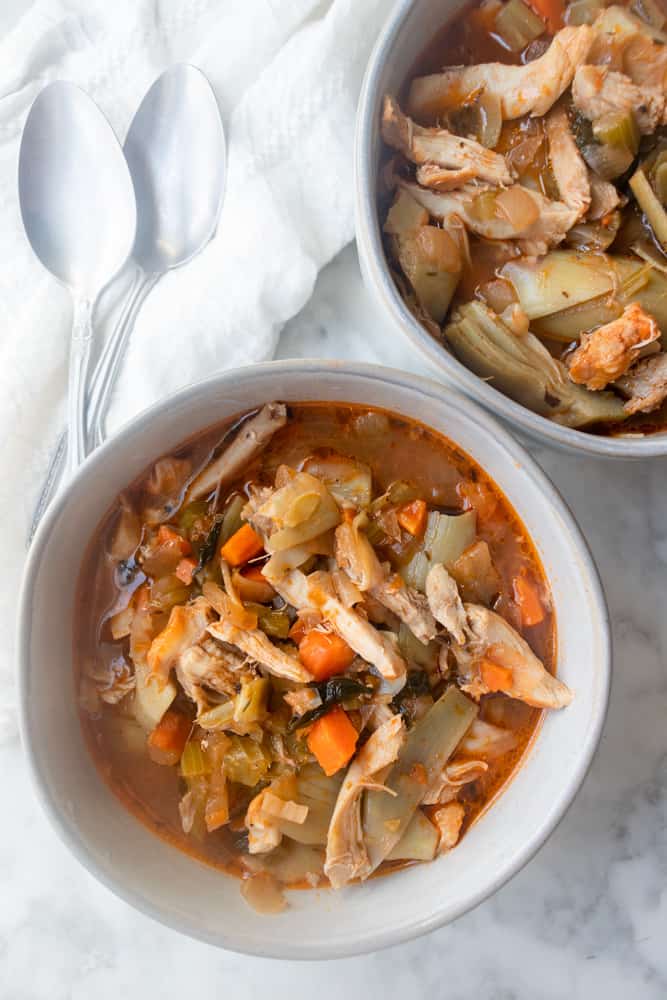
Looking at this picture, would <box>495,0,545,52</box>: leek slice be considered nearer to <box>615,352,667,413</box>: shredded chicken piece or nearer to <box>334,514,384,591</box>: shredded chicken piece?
<box>615,352,667,413</box>: shredded chicken piece

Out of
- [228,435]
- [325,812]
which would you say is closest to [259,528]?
[228,435]

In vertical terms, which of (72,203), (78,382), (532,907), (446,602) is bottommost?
(532,907)

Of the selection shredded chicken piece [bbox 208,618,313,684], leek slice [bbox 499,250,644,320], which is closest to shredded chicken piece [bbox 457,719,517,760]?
shredded chicken piece [bbox 208,618,313,684]

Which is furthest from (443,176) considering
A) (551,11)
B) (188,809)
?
(188,809)

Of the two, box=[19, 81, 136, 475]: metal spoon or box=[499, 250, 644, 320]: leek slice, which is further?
box=[19, 81, 136, 475]: metal spoon

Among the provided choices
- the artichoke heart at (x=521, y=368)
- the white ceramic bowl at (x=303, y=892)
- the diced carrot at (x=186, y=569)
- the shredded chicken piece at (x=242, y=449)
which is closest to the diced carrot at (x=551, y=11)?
the artichoke heart at (x=521, y=368)

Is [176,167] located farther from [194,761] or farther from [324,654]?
[194,761]

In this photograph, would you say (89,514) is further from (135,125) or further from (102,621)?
(135,125)

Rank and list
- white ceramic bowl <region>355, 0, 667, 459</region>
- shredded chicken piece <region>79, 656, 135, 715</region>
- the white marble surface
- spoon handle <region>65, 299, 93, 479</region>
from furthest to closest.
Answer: the white marble surface
spoon handle <region>65, 299, 93, 479</region>
shredded chicken piece <region>79, 656, 135, 715</region>
white ceramic bowl <region>355, 0, 667, 459</region>
